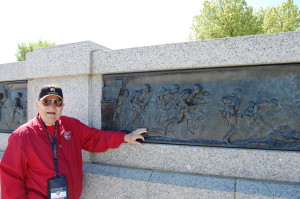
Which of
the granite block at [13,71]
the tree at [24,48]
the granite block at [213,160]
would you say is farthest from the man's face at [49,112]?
the tree at [24,48]

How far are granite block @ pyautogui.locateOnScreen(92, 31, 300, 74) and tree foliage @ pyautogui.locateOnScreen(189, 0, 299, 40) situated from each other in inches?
649

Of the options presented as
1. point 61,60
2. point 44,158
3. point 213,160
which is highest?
point 61,60

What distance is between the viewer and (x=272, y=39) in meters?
2.76

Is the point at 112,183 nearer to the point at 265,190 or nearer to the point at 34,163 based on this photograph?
the point at 34,163

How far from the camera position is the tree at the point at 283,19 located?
19094 mm

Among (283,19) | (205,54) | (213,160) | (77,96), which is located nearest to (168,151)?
(213,160)

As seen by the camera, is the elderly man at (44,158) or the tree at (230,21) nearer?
the elderly man at (44,158)

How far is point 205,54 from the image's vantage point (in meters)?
3.04

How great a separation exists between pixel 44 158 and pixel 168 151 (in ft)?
5.08

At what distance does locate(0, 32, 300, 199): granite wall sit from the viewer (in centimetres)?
276

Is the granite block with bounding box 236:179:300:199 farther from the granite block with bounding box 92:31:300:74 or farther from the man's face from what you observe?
the man's face

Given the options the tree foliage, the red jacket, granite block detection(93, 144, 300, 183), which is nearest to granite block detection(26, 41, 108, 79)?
the red jacket

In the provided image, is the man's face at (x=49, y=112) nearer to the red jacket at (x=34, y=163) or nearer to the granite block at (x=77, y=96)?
the red jacket at (x=34, y=163)

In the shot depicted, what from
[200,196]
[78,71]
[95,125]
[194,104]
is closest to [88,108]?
[95,125]
